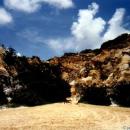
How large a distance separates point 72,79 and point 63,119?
52.2 ft

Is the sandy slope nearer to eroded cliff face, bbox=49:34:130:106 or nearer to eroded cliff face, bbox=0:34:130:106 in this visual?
eroded cliff face, bbox=0:34:130:106

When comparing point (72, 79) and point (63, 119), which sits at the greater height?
point (72, 79)

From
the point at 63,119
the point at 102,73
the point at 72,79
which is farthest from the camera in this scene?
the point at 72,79

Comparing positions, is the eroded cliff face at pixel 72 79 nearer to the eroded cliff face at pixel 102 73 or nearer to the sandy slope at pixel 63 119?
the eroded cliff face at pixel 102 73

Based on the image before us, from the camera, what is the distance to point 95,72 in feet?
130

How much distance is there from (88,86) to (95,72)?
318 centimetres

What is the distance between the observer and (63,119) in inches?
1011

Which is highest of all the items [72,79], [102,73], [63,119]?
[102,73]

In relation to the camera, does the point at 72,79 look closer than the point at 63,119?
No

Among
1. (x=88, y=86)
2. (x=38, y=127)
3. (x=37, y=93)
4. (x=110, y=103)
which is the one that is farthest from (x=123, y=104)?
(x=38, y=127)

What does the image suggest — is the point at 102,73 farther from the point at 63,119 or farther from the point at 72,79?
the point at 63,119

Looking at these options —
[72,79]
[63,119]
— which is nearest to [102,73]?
[72,79]

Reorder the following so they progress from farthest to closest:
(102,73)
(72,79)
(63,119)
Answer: (72,79)
(102,73)
(63,119)

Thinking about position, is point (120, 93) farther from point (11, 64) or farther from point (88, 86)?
point (11, 64)
